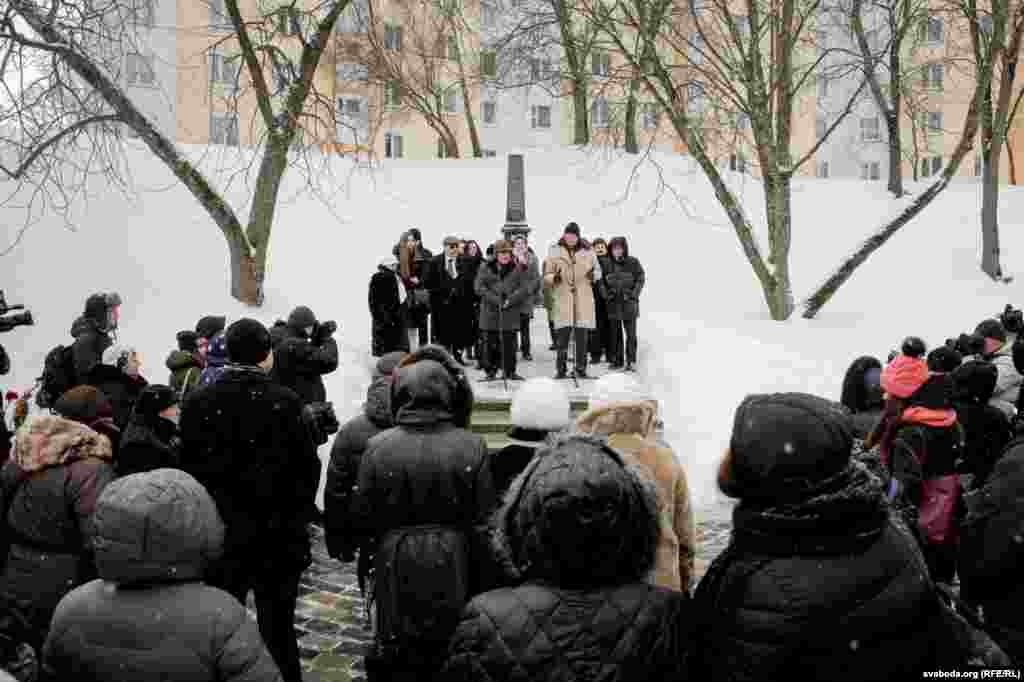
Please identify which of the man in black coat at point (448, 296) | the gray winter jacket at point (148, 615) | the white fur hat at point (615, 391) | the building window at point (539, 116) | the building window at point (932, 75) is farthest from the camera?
the building window at point (539, 116)

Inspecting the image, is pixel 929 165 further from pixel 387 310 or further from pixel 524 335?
pixel 387 310

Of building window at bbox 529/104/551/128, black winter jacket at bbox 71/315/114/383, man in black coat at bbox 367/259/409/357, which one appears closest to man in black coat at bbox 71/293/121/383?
black winter jacket at bbox 71/315/114/383

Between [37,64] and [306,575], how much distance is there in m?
11.7

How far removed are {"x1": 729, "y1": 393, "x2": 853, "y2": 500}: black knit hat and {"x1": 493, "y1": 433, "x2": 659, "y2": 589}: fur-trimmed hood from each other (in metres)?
0.27

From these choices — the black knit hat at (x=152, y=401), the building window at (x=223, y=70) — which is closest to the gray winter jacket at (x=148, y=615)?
the black knit hat at (x=152, y=401)

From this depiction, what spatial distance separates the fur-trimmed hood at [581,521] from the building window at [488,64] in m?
28.1

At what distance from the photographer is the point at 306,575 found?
835 centimetres

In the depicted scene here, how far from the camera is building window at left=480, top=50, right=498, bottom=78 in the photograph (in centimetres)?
3075

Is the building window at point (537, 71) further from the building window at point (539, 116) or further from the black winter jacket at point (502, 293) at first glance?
the building window at point (539, 116)

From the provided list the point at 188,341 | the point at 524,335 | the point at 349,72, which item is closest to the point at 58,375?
the point at 188,341

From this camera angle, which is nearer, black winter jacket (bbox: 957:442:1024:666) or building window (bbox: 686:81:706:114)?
black winter jacket (bbox: 957:442:1024:666)

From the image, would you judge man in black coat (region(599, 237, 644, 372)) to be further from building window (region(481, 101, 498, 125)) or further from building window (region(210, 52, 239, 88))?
→ building window (region(481, 101, 498, 125))

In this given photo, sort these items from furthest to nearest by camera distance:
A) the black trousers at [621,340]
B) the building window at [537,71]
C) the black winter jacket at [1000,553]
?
1. the building window at [537,71]
2. the black trousers at [621,340]
3. the black winter jacket at [1000,553]

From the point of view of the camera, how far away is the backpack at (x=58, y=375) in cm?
845
